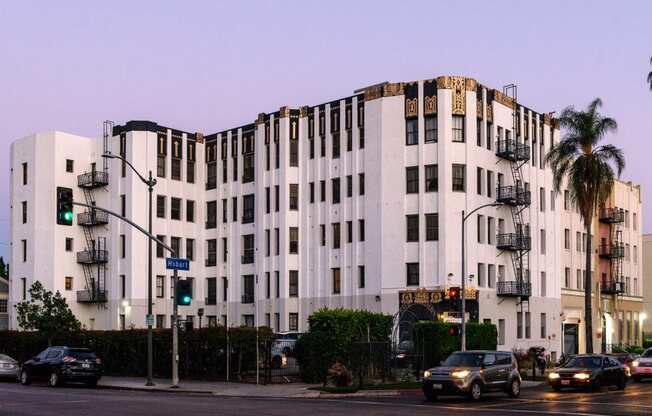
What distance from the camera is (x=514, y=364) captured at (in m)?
33.8

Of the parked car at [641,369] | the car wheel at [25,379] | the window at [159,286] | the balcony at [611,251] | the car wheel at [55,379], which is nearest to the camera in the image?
the car wheel at [55,379]

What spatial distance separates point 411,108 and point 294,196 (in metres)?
12.4

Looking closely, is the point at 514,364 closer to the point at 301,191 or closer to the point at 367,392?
the point at 367,392

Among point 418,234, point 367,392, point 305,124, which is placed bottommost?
point 367,392

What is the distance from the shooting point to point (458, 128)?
64.6 metres

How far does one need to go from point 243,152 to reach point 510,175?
21697 mm

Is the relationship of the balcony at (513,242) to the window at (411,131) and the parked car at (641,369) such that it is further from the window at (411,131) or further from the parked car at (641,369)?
the parked car at (641,369)

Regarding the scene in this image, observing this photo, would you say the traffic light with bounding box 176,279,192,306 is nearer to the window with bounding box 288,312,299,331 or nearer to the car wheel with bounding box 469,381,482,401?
the car wheel with bounding box 469,381,482,401

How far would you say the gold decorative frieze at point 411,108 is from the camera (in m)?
64.8

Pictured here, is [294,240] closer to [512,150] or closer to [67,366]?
[512,150]

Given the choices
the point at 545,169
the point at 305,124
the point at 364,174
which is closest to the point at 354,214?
the point at 364,174

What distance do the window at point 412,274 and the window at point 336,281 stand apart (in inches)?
236

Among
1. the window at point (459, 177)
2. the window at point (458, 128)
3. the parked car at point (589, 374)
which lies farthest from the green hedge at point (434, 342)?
the window at point (458, 128)

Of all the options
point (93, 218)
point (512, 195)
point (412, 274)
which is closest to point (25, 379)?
point (412, 274)
